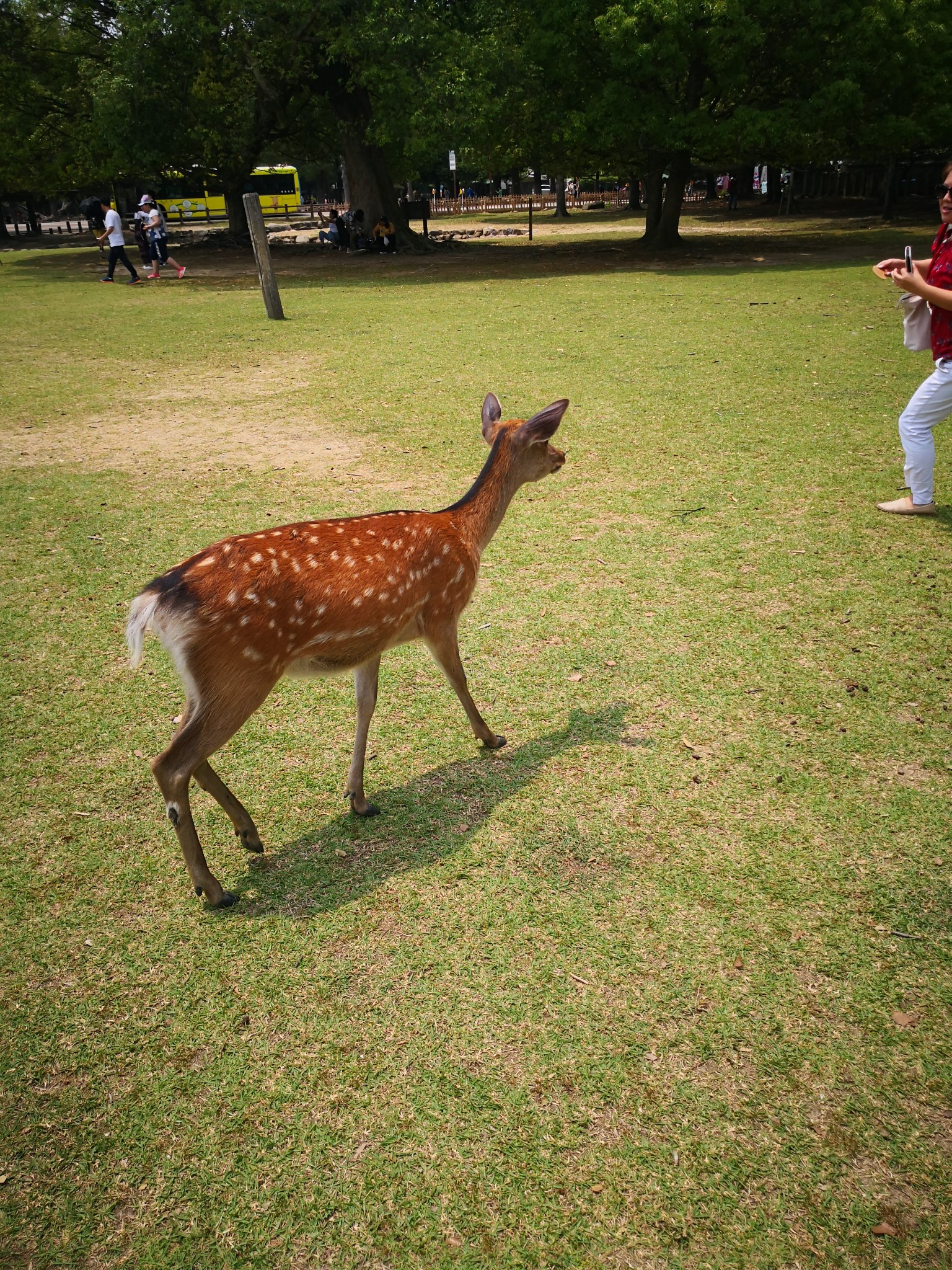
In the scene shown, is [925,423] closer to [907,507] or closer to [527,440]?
[907,507]

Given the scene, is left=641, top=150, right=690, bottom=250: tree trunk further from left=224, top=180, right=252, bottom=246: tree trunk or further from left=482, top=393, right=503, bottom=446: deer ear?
left=482, top=393, right=503, bottom=446: deer ear

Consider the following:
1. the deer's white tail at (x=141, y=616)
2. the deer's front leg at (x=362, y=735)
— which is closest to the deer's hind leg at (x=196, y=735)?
the deer's white tail at (x=141, y=616)

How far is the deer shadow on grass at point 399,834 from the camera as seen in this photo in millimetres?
3225

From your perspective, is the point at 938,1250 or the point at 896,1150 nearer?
the point at 938,1250

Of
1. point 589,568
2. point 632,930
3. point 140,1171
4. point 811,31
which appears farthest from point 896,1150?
point 811,31

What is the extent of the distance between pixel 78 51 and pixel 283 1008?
31256 mm

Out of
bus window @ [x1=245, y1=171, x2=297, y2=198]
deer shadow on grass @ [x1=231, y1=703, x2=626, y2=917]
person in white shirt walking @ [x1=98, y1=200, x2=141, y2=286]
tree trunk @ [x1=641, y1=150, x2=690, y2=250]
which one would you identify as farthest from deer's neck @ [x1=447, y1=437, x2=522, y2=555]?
bus window @ [x1=245, y1=171, x2=297, y2=198]

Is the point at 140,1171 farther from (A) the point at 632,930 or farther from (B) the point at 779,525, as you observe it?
(B) the point at 779,525

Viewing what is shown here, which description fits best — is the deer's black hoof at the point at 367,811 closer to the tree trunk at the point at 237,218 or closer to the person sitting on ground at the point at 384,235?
the person sitting on ground at the point at 384,235

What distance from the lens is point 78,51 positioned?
2572cm

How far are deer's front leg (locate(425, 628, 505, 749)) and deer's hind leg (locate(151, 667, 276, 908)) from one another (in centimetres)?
89

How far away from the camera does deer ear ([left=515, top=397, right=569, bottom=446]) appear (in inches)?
162

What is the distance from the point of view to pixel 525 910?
3084mm

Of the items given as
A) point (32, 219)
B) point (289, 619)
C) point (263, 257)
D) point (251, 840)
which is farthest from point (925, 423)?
point (32, 219)
